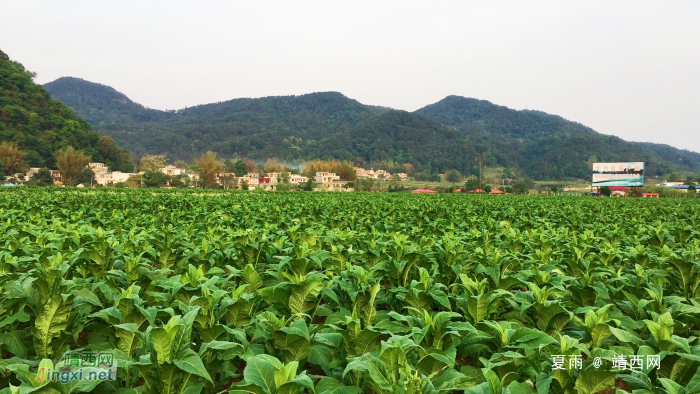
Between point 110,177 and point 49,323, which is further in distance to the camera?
point 110,177

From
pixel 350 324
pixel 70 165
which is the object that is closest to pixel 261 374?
pixel 350 324

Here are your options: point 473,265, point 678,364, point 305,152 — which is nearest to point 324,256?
point 473,265

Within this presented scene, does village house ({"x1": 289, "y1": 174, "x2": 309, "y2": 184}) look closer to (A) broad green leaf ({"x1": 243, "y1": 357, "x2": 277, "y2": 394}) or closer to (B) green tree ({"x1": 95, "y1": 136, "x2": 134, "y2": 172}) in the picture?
(B) green tree ({"x1": 95, "y1": 136, "x2": 134, "y2": 172})

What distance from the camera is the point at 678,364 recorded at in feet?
7.23

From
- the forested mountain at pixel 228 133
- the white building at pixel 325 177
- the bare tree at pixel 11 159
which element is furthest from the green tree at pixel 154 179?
the forested mountain at pixel 228 133

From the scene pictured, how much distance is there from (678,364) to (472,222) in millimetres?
7581

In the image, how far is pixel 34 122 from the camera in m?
81.2

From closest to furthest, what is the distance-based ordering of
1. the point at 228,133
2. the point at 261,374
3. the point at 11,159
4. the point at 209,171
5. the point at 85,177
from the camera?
the point at 261,374, the point at 11,159, the point at 85,177, the point at 209,171, the point at 228,133

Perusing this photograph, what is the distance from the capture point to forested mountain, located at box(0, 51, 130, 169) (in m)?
79.0

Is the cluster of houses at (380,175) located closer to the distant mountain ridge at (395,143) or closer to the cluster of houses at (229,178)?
the distant mountain ridge at (395,143)

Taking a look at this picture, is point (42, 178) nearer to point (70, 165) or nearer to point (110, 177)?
point (70, 165)

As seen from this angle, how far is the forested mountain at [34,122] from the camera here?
259ft

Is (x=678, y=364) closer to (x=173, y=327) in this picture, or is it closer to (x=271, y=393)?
(x=271, y=393)

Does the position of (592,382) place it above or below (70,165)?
below
